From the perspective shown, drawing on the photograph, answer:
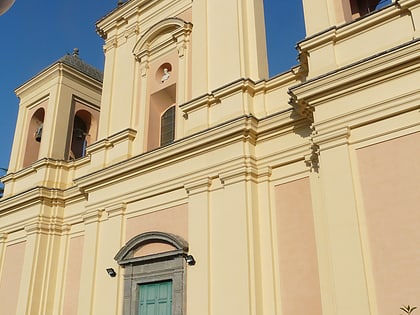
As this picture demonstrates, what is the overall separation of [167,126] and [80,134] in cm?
520

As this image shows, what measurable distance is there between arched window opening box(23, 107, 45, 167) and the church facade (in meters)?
0.73

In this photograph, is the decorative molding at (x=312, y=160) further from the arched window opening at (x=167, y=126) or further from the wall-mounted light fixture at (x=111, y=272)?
the wall-mounted light fixture at (x=111, y=272)

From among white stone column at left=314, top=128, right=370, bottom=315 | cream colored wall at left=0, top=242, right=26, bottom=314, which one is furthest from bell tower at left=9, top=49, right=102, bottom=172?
white stone column at left=314, top=128, right=370, bottom=315

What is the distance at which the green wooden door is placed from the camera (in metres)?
10.1

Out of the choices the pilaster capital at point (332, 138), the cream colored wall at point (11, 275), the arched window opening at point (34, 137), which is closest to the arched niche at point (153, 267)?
the pilaster capital at point (332, 138)

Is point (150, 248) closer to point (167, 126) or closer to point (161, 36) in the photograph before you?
point (167, 126)

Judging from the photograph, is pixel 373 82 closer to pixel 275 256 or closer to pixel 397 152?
pixel 397 152

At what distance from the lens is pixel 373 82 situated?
7.85 m

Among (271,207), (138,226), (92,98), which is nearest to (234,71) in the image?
(271,207)

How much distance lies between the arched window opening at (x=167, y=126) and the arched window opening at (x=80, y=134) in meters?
4.69

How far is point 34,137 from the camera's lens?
16.6 metres

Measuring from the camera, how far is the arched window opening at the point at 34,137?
1628 cm

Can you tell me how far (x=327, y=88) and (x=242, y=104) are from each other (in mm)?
2434

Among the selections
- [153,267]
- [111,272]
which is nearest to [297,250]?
[153,267]
